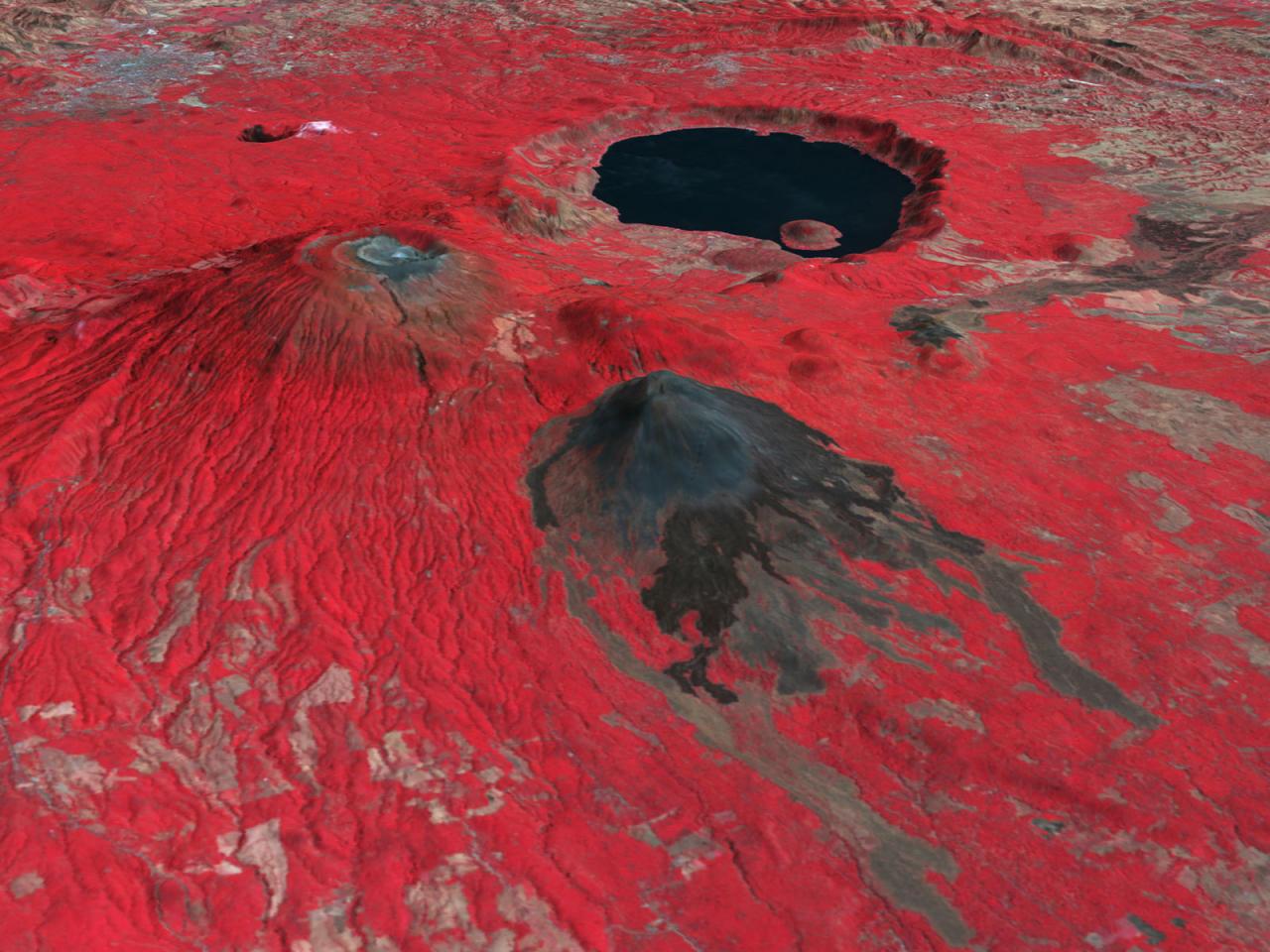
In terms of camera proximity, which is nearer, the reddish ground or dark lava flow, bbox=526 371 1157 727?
the reddish ground

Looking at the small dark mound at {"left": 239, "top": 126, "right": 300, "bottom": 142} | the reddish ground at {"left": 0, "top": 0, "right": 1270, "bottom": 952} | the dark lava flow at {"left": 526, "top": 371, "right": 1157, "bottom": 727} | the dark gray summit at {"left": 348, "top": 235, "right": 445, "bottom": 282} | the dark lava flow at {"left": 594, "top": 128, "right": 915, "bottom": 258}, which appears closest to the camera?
the reddish ground at {"left": 0, "top": 0, "right": 1270, "bottom": 952}

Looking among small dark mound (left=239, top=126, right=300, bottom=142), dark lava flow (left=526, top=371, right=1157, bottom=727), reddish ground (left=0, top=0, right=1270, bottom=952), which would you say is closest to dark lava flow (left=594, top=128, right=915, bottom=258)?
reddish ground (left=0, top=0, right=1270, bottom=952)

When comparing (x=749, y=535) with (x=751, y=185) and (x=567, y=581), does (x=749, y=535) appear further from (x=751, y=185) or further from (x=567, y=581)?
(x=751, y=185)

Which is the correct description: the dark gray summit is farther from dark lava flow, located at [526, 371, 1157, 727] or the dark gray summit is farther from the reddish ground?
dark lava flow, located at [526, 371, 1157, 727]

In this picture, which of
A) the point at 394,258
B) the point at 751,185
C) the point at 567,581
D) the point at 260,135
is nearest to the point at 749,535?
the point at 567,581

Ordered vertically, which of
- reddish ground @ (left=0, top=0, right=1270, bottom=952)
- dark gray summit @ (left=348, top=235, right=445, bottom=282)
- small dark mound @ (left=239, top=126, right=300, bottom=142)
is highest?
dark gray summit @ (left=348, top=235, right=445, bottom=282)

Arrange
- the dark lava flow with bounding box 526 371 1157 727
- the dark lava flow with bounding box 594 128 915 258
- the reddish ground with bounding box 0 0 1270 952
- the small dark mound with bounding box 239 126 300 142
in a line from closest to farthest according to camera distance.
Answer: the reddish ground with bounding box 0 0 1270 952 → the dark lava flow with bounding box 526 371 1157 727 → the dark lava flow with bounding box 594 128 915 258 → the small dark mound with bounding box 239 126 300 142

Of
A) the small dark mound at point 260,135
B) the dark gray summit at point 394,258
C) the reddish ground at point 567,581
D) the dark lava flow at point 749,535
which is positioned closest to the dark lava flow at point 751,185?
the reddish ground at point 567,581

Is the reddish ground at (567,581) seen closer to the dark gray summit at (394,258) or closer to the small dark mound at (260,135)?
the dark gray summit at (394,258)

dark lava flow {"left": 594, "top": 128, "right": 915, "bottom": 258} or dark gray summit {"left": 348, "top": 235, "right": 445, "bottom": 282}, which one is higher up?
dark gray summit {"left": 348, "top": 235, "right": 445, "bottom": 282}
